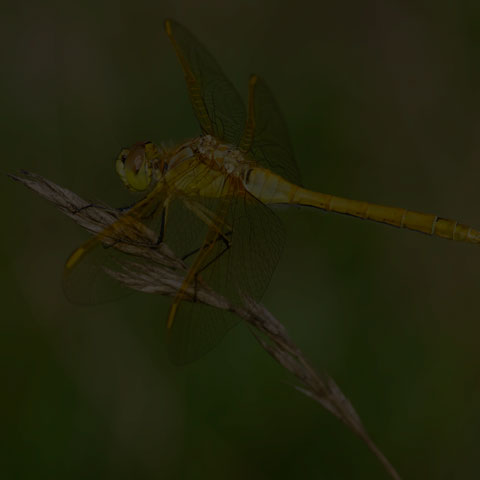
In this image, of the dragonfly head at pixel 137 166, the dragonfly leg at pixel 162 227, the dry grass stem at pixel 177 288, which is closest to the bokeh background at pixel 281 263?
the dragonfly head at pixel 137 166

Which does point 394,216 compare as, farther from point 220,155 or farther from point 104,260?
point 104,260

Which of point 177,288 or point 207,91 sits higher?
point 207,91

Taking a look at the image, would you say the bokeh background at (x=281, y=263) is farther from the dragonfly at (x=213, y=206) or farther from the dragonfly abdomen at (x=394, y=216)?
the dragonfly abdomen at (x=394, y=216)

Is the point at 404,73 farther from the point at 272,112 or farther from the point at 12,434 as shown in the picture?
the point at 12,434

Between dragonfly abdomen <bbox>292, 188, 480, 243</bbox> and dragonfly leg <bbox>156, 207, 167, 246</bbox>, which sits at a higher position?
dragonfly leg <bbox>156, 207, 167, 246</bbox>

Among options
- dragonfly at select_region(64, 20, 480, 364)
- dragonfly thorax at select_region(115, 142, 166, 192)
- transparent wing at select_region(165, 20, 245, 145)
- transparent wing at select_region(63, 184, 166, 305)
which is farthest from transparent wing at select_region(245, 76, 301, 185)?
transparent wing at select_region(63, 184, 166, 305)

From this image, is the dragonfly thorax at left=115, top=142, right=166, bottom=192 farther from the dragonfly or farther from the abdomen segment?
the abdomen segment

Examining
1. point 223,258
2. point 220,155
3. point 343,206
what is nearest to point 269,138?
point 220,155
